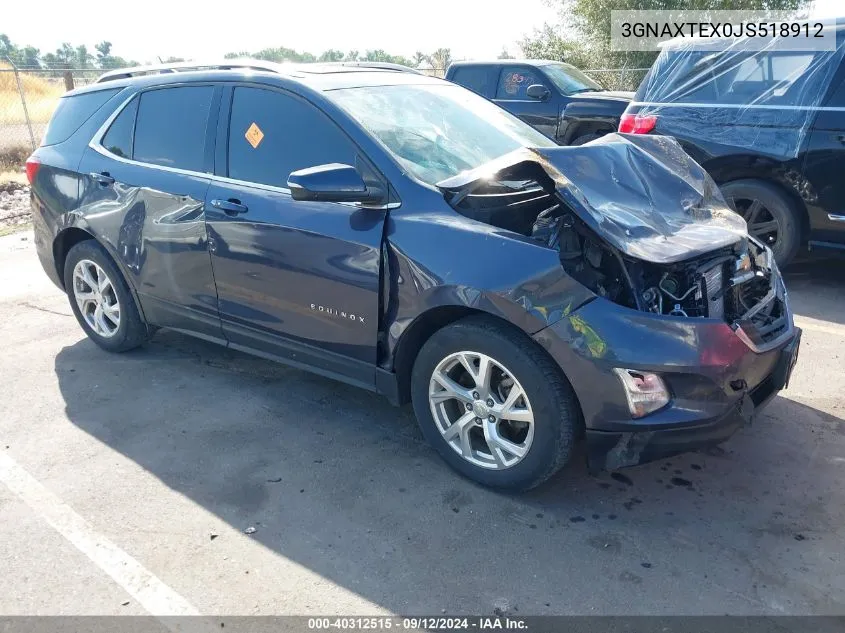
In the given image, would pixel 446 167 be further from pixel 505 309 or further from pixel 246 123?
pixel 246 123

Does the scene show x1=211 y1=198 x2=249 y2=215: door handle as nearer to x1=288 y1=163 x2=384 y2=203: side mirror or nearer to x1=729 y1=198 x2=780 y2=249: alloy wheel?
x1=288 y1=163 x2=384 y2=203: side mirror

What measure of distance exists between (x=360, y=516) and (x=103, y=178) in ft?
9.28

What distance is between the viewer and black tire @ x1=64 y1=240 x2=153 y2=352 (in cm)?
462

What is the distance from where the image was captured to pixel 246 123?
3.83 metres

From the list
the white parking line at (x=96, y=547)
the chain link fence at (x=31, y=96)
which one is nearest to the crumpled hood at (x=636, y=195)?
the white parking line at (x=96, y=547)

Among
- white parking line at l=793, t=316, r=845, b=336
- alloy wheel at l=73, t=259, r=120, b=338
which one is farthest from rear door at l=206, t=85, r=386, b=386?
white parking line at l=793, t=316, r=845, b=336

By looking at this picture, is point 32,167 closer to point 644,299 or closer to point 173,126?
point 173,126

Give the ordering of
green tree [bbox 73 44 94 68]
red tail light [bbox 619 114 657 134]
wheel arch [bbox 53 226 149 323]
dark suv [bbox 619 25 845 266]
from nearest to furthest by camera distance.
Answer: wheel arch [bbox 53 226 149 323] < dark suv [bbox 619 25 845 266] < red tail light [bbox 619 114 657 134] < green tree [bbox 73 44 94 68]

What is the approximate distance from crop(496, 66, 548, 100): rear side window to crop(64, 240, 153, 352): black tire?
25.5 feet

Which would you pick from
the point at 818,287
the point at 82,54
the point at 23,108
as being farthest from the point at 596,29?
the point at 82,54

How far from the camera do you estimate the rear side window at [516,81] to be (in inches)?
427

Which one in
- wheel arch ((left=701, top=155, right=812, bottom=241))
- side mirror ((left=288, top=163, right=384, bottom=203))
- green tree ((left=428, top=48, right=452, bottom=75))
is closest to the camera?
side mirror ((left=288, top=163, right=384, bottom=203))

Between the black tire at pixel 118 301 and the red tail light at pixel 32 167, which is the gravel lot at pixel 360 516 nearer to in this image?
the black tire at pixel 118 301

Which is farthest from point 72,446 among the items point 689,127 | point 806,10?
point 806,10
